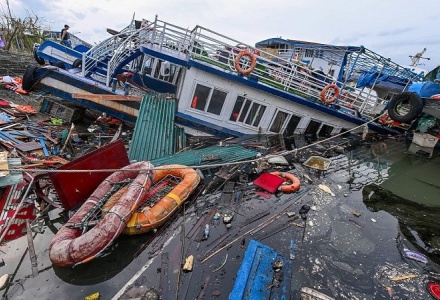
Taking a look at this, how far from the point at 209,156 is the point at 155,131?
7.41 ft

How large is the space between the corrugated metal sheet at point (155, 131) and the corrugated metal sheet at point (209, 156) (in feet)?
1.85

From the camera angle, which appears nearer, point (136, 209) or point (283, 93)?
point (136, 209)

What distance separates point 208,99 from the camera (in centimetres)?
983

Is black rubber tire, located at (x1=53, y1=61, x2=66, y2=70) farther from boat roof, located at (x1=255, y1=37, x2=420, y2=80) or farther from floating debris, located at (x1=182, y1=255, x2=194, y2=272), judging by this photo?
boat roof, located at (x1=255, y1=37, x2=420, y2=80)

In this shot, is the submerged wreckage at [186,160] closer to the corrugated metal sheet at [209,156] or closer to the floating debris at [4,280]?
the corrugated metal sheet at [209,156]

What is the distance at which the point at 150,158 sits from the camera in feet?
27.2

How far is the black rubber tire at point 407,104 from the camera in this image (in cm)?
1150

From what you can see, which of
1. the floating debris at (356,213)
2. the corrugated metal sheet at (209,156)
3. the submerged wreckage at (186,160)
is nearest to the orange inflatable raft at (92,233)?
the submerged wreckage at (186,160)

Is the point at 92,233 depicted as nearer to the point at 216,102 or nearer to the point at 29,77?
the point at 216,102

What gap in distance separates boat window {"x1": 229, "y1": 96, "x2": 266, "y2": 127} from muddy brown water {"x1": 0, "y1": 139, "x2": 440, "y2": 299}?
371 cm

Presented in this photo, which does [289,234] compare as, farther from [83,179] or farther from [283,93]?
[283,93]

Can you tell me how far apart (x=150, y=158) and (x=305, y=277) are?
5.68 m

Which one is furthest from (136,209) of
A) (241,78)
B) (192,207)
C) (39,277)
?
(241,78)

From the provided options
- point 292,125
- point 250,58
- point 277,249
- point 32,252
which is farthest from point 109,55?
point 277,249
